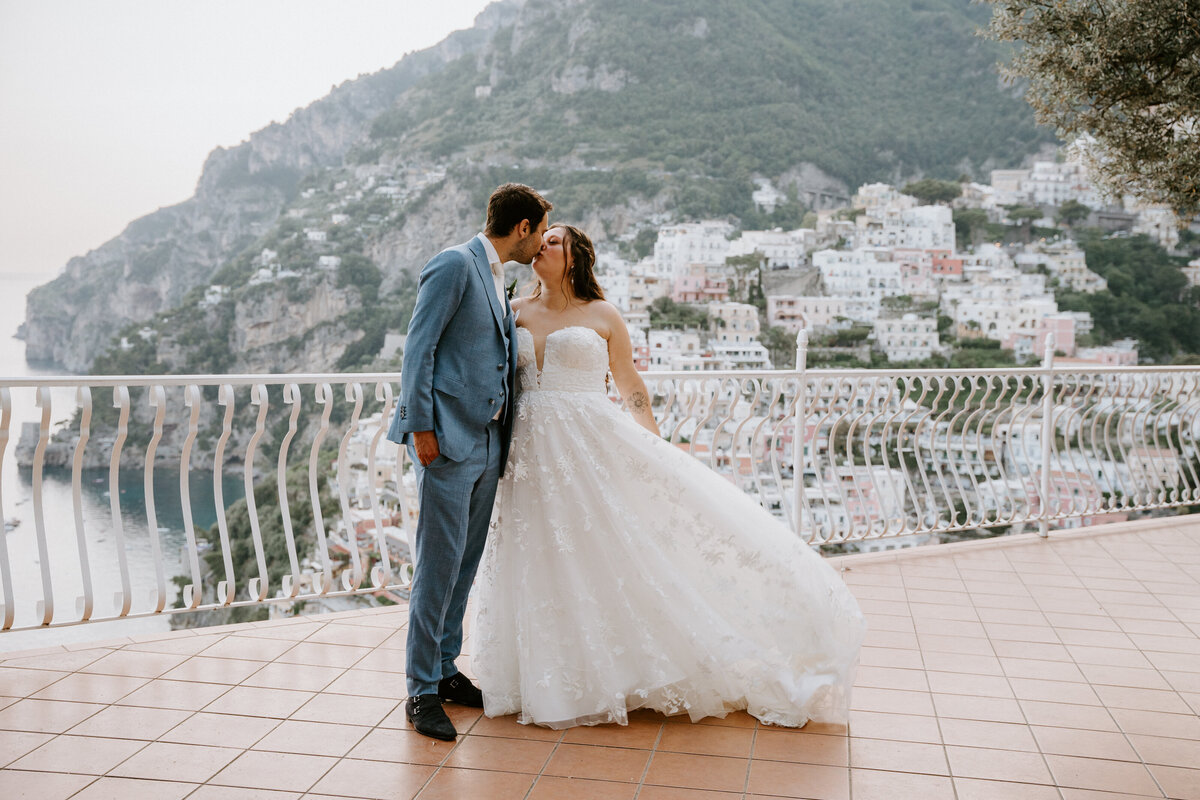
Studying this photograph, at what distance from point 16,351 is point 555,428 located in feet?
128

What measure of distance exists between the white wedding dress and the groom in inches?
6.1

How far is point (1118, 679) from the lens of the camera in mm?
3217

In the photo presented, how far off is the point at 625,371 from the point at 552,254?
475 mm

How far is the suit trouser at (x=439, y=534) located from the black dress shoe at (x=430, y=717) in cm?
3

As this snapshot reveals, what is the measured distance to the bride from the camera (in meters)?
2.69

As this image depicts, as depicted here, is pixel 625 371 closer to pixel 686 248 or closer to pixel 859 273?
pixel 686 248

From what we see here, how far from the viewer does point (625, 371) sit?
3059 mm

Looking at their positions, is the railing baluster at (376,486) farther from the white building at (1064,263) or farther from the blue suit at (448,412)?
the white building at (1064,263)

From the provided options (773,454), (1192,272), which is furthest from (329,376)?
(1192,272)

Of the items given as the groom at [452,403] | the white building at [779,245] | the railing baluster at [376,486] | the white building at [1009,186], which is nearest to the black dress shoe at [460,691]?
the groom at [452,403]

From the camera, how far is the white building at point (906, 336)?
3847 cm

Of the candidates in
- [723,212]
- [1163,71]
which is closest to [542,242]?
[1163,71]

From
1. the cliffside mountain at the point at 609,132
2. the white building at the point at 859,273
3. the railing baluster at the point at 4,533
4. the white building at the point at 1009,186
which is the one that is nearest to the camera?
the railing baluster at the point at 4,533

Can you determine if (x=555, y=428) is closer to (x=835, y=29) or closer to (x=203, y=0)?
(x=203, y=0)
